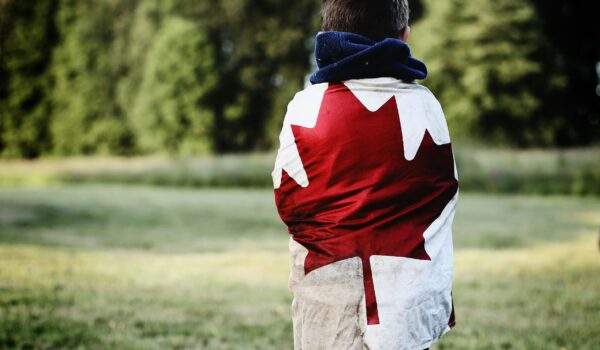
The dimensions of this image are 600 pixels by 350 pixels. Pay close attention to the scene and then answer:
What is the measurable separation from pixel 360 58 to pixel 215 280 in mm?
5054

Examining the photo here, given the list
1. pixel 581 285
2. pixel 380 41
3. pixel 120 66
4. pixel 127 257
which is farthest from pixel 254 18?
pixel 380 41

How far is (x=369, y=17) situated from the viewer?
1.69 metres

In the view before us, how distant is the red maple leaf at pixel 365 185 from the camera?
160 centimetres

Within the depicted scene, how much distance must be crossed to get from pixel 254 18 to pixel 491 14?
12.7m

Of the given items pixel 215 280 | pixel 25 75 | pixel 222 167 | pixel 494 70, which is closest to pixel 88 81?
pixel 25 75

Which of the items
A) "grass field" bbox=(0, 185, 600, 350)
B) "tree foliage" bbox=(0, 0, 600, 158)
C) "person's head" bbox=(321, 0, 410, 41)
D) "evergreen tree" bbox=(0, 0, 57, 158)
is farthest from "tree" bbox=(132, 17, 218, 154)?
"person's head" bbox=(321, 0, 410, 41)

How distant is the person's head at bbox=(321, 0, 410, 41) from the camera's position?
1.69m

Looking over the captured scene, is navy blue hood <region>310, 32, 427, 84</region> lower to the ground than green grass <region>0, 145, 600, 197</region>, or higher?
higher

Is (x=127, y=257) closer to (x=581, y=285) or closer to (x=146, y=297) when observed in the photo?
(x=146, y=297)

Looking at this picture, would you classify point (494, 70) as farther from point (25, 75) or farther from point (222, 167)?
point (25, 75)

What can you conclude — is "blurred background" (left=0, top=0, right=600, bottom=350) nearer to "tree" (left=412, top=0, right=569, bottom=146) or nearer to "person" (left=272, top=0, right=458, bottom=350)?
"tree" (left=412, top=0, right=569, bottom=146)

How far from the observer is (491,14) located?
2647 cm

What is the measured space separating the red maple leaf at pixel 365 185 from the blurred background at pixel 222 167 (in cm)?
258

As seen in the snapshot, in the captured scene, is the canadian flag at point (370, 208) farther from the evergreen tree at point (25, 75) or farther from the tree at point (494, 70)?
the evergreen tree at point (25, 75)
